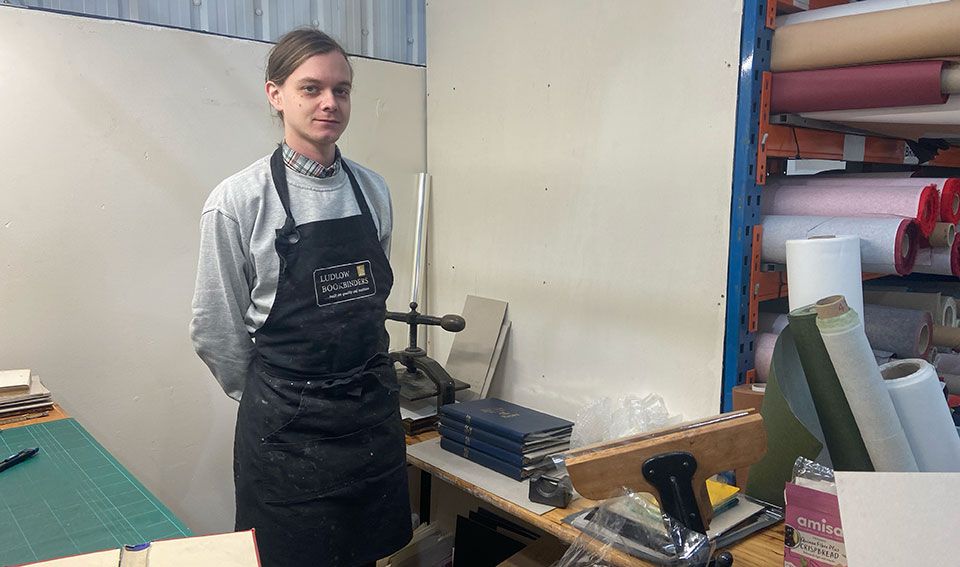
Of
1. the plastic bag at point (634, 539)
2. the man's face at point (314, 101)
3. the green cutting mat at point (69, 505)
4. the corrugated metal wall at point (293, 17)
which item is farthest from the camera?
the corrugated metal wall at point (293, 17)

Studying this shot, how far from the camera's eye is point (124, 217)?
1.98m

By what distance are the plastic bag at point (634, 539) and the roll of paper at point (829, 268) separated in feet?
1.70

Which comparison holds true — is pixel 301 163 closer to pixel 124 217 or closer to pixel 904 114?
pixel 124 217

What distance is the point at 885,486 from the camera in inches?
36.5

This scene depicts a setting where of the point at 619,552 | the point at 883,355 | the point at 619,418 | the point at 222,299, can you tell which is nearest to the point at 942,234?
the point at 883,355

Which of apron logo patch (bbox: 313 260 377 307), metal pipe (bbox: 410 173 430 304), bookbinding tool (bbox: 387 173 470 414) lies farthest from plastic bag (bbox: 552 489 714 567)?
metal pipe (bbox: 410 173 430 304)

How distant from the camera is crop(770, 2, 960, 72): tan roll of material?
1300 mm

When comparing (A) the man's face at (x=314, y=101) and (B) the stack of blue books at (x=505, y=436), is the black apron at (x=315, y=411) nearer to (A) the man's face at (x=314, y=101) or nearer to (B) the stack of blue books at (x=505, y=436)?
(A) the man's face at (x=314, y=101)

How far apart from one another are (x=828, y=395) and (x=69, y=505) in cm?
144

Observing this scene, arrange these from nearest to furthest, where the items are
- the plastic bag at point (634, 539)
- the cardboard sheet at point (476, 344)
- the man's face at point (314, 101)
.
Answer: the plastic bag at point (634, 539)
the man's face at point (314, 101)
the cardboard sheet at point (476, 344)

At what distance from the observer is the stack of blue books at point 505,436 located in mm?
1830

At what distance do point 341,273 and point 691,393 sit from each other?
3.12ft

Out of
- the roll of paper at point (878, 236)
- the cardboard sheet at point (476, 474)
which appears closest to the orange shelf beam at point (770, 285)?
the roll of paper at point (878, 236)

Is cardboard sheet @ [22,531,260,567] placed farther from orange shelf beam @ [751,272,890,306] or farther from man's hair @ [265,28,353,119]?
→ orange shelf beam @ [751,272,890,306]
